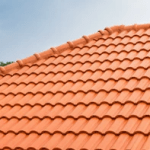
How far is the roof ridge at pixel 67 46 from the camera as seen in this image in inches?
351

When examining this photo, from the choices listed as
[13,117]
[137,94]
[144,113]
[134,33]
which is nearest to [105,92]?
[137,94]

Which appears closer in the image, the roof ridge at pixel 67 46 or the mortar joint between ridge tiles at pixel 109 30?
the roof ridge at pixel 67 46

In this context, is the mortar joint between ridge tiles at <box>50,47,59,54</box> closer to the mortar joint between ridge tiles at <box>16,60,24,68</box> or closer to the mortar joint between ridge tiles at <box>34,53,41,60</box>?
the mortar joint between ridge tiles at <box>34,53,41,60</box>

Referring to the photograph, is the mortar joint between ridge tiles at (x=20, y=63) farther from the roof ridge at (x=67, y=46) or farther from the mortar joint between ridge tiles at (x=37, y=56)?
the mortar joint between ridge tiles at (x=37, y=56)

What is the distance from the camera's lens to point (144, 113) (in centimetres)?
611

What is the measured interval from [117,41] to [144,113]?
3.14 metres

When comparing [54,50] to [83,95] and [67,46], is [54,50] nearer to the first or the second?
[67,46]

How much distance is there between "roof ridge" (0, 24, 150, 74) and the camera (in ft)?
29.2

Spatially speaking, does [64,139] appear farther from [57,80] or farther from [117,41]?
[117,41]

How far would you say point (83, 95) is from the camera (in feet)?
23.6

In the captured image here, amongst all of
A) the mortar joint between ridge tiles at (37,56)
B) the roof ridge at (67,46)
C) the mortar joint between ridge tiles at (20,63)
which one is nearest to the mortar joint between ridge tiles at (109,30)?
the roof ridge at (67,46)

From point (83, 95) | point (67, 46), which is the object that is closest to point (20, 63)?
point (67, 46)

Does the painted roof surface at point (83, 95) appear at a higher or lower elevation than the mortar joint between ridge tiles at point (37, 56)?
lower

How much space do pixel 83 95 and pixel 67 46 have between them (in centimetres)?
225
